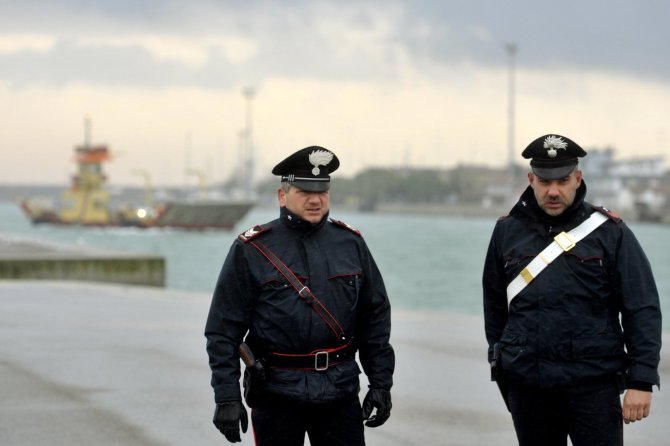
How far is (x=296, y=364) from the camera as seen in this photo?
4.48m

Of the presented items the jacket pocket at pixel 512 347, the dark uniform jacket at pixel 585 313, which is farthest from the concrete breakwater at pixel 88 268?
the dark uniform jacket at pixel 585 313

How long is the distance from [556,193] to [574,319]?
49cm

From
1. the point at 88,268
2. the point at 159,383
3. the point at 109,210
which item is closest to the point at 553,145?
the point at 159,383

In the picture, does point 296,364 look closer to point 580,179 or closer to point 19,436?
point 580,179

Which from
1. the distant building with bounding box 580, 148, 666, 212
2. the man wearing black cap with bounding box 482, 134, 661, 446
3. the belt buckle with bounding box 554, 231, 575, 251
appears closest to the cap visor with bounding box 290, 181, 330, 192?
the man wearing black cap with bounding box 482, 134, 661, 446

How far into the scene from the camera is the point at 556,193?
454cm

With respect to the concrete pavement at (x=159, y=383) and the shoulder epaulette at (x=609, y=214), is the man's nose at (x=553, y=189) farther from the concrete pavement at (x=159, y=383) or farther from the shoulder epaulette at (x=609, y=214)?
the concrete pavement at (x=159, y=383)

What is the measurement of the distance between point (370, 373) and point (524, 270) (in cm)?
73

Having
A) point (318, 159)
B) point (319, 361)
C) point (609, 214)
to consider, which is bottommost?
point (319, 361)

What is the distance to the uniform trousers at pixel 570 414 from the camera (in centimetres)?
447

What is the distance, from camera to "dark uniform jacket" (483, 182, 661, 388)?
4.47 m

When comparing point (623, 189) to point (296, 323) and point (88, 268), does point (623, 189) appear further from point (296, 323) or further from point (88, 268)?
point (296, 323)

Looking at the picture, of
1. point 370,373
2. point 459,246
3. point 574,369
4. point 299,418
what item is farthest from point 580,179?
point 459,246

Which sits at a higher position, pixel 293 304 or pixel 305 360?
pixel 293 304
